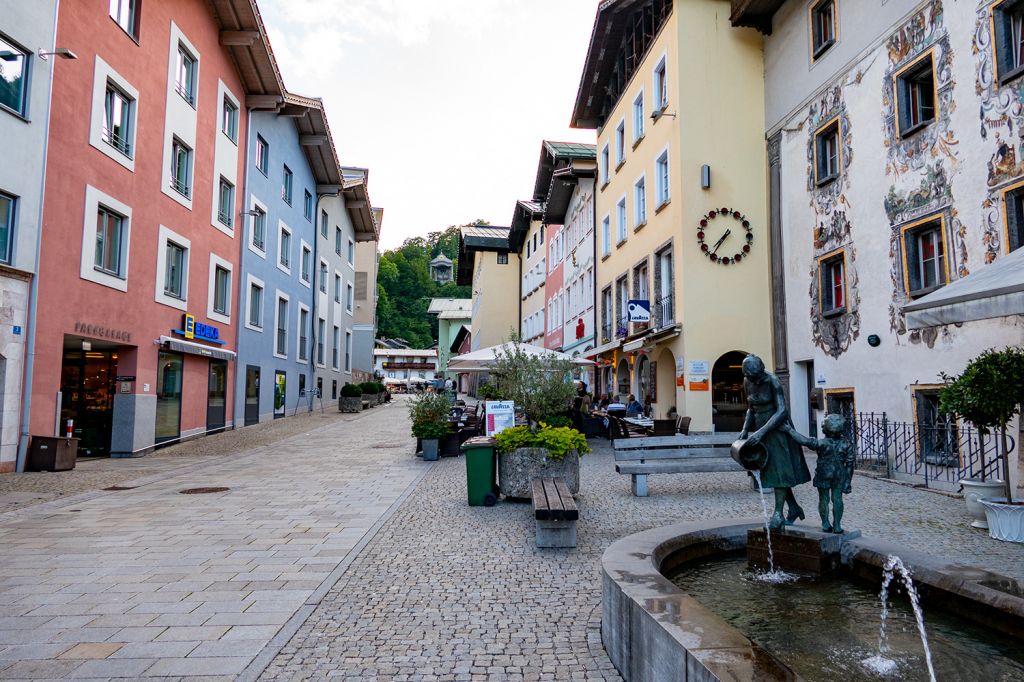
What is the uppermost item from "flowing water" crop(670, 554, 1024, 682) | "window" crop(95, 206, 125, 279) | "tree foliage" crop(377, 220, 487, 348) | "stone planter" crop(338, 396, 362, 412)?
"tree foliage" crop(377, 220, 487, 348)

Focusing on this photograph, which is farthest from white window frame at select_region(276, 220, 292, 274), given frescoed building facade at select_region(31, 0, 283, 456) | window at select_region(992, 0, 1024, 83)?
window at select_region(992, 0, 1024, 83)

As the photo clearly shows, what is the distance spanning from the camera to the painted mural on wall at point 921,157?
11.4 m

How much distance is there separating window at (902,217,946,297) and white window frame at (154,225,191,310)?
54.0 ft

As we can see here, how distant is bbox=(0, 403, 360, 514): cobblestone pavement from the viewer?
33.0ft

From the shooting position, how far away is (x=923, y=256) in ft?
40.7

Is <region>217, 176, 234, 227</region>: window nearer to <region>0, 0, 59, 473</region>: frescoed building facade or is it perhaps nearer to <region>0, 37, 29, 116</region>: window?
<region>0, 0, 59, 473</region>: frescoed building facade

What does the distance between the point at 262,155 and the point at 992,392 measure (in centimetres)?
2392

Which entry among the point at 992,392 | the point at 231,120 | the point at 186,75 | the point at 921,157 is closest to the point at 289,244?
the point at 231,120

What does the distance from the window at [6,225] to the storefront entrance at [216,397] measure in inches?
334

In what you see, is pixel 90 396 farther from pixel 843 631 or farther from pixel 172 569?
pixel 843 631

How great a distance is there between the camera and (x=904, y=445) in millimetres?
12172

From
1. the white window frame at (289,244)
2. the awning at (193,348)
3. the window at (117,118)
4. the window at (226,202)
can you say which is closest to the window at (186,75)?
the window at (117,118)

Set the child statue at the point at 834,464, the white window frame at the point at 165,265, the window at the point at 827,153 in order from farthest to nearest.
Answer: the white window frame at the point at 165,265 → the window at the point at 827,153 → the child statue at the point at 834,464

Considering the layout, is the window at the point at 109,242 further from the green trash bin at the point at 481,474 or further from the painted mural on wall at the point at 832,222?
the painted mural on wall at the point at 832,222
